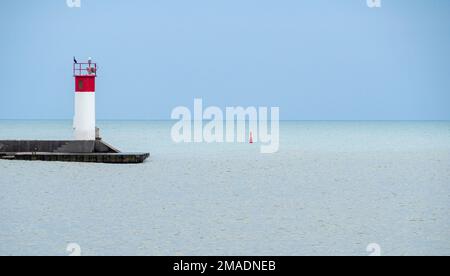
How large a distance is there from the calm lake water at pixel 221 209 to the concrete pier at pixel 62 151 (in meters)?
0.69

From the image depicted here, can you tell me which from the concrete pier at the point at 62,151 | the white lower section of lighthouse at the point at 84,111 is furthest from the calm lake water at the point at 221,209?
the white lower section of lighthouse at the point at 84,111

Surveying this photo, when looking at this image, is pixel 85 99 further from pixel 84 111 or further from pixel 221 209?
pixel 221 209

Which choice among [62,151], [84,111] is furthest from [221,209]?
[62,151]

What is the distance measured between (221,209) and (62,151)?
42.8 feet

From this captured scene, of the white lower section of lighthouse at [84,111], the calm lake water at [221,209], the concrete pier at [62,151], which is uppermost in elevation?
the white lower section of lighthouse at [84,111]

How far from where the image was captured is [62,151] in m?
32.1

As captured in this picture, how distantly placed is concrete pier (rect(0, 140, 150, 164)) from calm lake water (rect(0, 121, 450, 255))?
27.2 inches

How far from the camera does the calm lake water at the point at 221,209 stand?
15.6 m

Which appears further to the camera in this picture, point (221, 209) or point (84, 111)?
point (84, 111)

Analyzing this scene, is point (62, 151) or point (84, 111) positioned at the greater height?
point (84, 111)

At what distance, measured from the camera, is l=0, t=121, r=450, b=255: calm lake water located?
15570 mm

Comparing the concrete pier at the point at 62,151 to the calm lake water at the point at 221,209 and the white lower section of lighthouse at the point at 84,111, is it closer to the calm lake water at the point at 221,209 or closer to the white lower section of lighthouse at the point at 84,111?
the calm lake water at the point at 221,209
